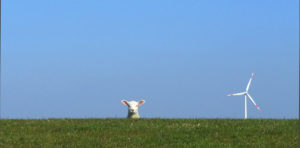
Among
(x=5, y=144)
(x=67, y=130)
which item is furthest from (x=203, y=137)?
(x=5, y=144)

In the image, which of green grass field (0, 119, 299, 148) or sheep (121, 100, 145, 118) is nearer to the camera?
green grass field (0, 119, 299, 148)

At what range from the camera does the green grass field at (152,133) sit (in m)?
18.6

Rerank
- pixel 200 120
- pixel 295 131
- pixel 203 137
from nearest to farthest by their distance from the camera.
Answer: pixel 203 137 → pixel 295 131 → pixel 200 120

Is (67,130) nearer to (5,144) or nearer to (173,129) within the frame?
(5,144)

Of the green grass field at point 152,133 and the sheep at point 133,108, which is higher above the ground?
the sheep at point 133,108

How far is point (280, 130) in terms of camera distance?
21062 millimetres

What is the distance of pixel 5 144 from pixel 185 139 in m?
6.76

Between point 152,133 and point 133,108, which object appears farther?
point 133,108

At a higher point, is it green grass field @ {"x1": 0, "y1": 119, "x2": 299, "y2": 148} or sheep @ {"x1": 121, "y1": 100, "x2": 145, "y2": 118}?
sheep @ {"x1": 121, "y1": 100, "x2": 145, "y2": 118}

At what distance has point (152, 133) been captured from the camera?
20.1 m

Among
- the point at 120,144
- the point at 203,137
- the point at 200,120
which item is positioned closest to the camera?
the point at 120,144

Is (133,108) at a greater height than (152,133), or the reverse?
(133,108)

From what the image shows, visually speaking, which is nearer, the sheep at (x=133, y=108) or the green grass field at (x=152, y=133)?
the green grass field at (x=152, y=133)

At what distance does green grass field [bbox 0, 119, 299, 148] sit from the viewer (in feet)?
61.0
